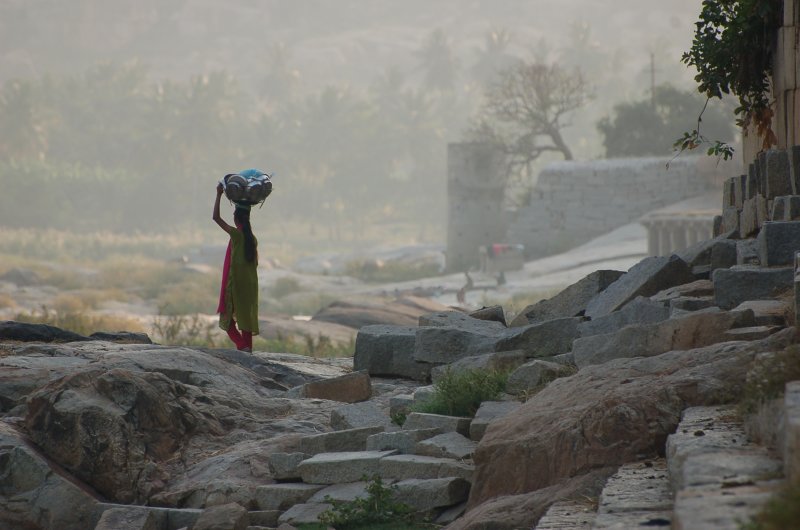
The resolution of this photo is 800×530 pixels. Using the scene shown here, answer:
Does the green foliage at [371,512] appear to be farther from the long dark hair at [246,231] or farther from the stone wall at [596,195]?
the stone wall at [596,195]

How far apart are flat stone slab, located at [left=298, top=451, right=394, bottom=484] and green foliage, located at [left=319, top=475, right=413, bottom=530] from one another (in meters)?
0.39

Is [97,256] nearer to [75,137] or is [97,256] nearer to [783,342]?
[75,137]

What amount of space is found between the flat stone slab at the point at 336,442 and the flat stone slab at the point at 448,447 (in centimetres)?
57

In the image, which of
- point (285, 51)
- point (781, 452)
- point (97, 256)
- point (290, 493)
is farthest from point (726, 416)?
point (285, 51)

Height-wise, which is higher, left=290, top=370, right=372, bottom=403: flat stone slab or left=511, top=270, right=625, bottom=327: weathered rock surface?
left=511, top=270, right=625, bottom=327: weathered rock surface

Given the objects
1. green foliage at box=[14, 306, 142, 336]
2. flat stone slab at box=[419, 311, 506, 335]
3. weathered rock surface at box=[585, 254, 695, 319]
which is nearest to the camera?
weathered rock surface at box=[585, 254, 695, 319]

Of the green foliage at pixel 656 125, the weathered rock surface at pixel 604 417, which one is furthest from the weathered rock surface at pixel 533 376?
the green foliage at pixel 656 125

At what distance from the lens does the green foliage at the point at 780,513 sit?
2.88 metres

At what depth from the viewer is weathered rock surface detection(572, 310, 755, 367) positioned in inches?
247

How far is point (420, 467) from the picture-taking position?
6348mm

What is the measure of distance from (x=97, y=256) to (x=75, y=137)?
2630 cm

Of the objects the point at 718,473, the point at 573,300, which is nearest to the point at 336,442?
the point at 573,300

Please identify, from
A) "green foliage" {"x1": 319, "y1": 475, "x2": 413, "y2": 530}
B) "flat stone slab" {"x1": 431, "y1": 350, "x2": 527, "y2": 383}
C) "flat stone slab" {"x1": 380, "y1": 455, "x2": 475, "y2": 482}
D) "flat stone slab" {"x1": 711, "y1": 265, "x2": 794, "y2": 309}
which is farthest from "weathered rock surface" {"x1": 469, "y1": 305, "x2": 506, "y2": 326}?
"green foliage" {"x1": 319, "y1": 475, "x2": 413, "y2": 530}

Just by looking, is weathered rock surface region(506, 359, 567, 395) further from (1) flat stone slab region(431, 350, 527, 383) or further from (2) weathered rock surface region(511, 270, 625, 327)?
(2) weathered rock surface region(511, 270, 625, 327)
